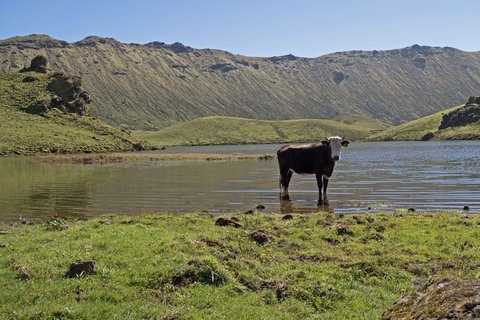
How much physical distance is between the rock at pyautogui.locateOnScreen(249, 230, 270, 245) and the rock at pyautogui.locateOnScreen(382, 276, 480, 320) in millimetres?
8701

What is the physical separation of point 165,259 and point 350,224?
11.2 m

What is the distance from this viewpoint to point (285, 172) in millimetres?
36656

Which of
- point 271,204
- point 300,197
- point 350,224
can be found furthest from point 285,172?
point 350,224

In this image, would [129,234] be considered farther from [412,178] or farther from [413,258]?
[412,178]


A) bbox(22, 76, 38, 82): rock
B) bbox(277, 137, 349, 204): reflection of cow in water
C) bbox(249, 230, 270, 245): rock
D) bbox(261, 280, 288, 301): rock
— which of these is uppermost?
bbox(22, 76, 38, 82): rock

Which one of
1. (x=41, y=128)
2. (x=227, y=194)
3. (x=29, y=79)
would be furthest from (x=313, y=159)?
(x=29, y=79)

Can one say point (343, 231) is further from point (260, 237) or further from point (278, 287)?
point (278, 287)

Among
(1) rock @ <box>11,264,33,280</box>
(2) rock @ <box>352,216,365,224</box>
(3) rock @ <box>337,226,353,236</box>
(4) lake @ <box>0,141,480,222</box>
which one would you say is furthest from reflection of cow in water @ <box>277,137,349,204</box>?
(1) rock @ <box>11,264,33,280</box>

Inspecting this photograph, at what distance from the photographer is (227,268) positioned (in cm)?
1354

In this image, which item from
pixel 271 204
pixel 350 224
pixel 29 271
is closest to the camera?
pixel 29 271

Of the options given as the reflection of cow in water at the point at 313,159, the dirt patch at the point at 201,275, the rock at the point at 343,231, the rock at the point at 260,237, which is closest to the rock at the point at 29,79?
the reflection of cow in water at the point at 313,159

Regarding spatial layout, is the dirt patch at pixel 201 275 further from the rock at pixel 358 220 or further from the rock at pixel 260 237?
the rock at pixel 358 220

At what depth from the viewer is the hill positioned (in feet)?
431

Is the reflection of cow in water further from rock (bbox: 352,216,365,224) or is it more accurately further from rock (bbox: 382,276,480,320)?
rock (bbox: 382,276,480,320)
